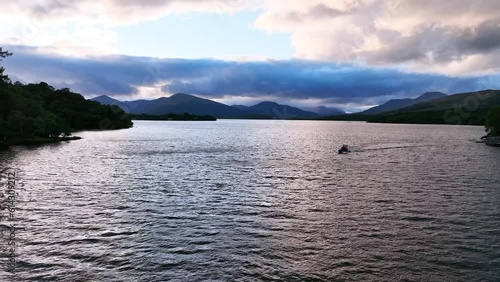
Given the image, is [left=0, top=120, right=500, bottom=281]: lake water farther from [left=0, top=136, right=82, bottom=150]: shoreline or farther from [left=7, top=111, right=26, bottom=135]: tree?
[left=7, top=111, right=26, bottom=135]: tree

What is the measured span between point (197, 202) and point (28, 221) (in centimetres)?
1941

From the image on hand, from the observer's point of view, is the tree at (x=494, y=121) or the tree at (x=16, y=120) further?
the tree at (x=494, y=121)

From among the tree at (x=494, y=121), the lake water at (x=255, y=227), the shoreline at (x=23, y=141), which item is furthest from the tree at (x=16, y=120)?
the tree at (x=494, y=121)

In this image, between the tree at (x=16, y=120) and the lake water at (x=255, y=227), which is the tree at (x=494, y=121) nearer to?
the lake water at (x=255, y=227)

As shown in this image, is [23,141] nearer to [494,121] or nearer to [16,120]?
[16,120]

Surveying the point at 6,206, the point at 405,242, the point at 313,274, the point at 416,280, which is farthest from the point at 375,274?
the point at 6,206

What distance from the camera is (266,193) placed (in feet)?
183

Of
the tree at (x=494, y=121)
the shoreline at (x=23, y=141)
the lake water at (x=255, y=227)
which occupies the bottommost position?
the lake water at (x=255, y=227)

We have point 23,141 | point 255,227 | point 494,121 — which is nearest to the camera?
point 255,227

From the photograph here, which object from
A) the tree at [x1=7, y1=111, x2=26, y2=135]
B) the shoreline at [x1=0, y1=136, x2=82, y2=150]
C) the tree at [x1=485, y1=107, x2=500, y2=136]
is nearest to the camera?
the shoreline at [x1=0, y1=136, x2=82, y2=150]

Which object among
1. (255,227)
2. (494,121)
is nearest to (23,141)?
(255,227)

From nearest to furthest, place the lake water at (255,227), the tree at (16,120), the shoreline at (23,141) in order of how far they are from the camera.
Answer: the lake water at (255,227) → the shoreline at (23,141) → the tree at (16,120)

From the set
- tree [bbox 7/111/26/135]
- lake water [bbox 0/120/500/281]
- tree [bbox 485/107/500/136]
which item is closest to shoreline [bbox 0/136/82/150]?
tree [bbox 7/111/26/135]

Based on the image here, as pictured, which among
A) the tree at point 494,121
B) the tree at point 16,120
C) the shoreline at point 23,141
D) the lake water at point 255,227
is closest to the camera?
the lake water at point 255,227
